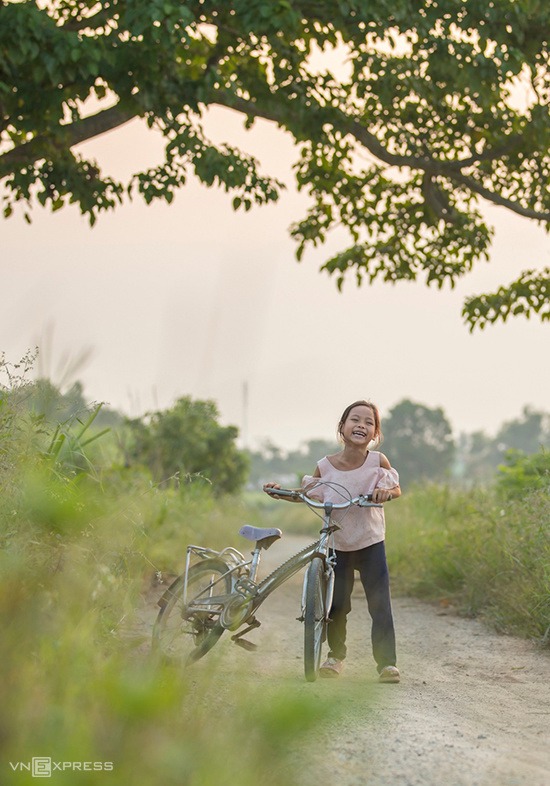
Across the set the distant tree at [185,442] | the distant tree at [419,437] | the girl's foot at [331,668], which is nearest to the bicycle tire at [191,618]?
the girl's foot at [331,668]

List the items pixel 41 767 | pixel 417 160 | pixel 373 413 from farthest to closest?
pixel 417 160
pixel 373 413
pixel 41 767

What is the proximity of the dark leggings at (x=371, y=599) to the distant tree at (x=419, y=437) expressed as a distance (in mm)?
69890

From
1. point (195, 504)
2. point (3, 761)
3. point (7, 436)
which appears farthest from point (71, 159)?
point (3, 761)

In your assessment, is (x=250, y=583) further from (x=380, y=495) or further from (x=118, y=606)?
(x=380, y=495)

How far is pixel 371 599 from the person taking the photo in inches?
244

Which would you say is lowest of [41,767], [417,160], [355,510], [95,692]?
[41,767]

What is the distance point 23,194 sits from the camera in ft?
35.9

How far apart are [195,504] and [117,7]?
618 cm

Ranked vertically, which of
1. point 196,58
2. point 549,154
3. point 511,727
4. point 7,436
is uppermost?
point 196,58

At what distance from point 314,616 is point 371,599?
702 mm

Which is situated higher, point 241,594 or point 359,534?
point 359,534

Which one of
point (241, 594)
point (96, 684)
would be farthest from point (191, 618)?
point (96, 684)

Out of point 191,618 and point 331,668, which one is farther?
point 331,668

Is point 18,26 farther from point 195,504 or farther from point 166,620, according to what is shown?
point 195,504
